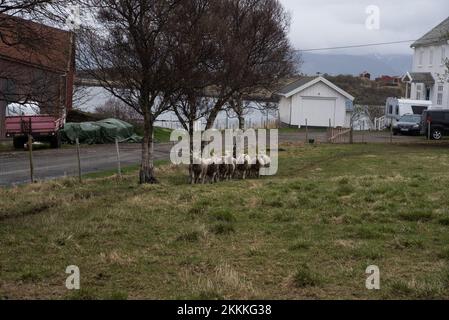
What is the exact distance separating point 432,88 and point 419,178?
4330cm

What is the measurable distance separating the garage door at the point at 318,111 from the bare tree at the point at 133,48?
40800 mm

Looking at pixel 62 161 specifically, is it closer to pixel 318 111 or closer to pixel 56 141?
pixel 56 141

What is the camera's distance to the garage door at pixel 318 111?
55750 mm

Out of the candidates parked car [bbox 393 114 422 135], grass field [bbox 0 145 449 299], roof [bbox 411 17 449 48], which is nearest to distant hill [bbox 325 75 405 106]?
roof [bbox 411 17 449 48]

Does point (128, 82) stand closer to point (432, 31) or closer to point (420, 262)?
point (420, 262)

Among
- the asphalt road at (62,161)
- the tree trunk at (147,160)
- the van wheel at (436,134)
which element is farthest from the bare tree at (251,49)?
the van wheel at (436,134)

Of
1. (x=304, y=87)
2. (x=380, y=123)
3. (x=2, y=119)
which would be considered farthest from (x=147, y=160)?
(x=380, y=123)

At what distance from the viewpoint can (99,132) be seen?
37.1m

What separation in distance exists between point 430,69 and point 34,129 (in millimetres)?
38463

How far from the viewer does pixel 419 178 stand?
15047 mm

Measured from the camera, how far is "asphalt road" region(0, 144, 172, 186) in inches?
815

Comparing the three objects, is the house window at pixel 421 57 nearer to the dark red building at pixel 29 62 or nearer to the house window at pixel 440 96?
the house window at pixel 440 96

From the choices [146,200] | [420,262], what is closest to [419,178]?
[146,200]

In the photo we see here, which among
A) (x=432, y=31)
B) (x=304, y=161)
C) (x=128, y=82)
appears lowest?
(x=304, y=161)
